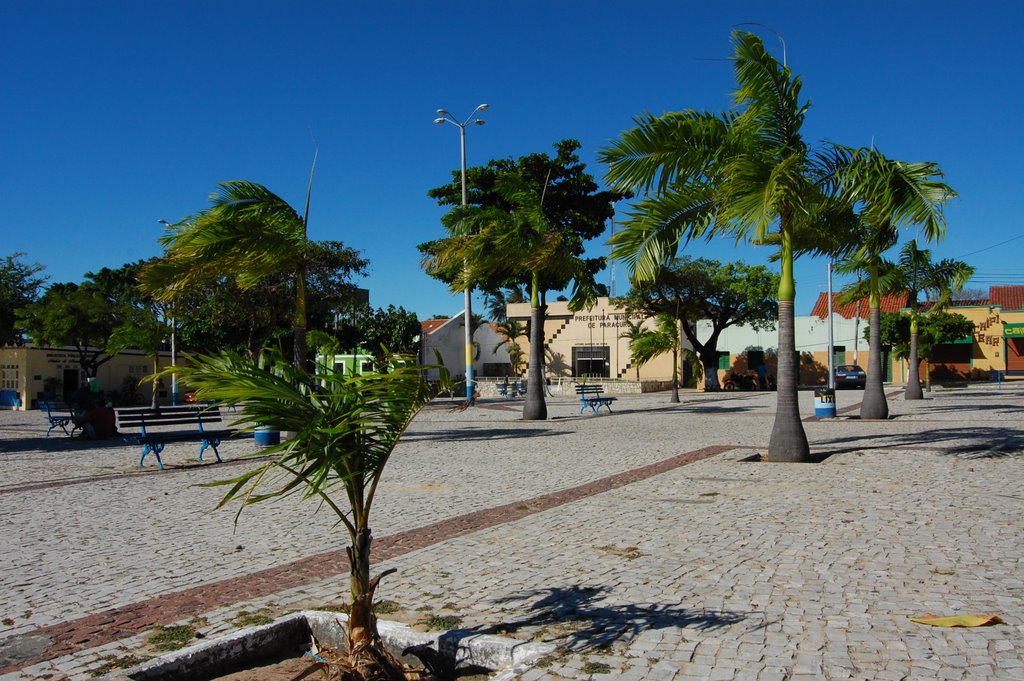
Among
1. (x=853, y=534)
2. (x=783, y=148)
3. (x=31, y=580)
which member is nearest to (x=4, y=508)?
(x=31, y=580)

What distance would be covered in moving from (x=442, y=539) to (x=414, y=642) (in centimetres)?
259

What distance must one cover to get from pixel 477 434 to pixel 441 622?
13.0 metres

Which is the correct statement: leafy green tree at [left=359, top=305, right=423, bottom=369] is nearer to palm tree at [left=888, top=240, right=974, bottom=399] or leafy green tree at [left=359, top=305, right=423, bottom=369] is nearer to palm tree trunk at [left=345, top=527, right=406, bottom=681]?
palm tree at [left=888, top=240, right=974, bottom=399]

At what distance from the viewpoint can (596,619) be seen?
459 cm

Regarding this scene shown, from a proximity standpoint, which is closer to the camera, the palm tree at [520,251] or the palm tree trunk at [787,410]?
the palm tree trunk at [787,410]

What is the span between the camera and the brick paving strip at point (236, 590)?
177 inches

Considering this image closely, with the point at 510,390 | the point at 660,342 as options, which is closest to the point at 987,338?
the point at 660,342

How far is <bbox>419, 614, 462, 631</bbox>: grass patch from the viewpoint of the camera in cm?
454

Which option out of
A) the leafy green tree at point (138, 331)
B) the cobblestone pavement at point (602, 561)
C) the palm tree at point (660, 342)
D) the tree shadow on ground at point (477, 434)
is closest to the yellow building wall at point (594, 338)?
the palm tree at point (660, 342)

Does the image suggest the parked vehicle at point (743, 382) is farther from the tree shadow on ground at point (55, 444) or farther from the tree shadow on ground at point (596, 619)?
the tree shadow on ground at point (596, 619)

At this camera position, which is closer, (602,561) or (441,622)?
(441,622)

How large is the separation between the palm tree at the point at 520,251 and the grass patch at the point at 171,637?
13.6 metres

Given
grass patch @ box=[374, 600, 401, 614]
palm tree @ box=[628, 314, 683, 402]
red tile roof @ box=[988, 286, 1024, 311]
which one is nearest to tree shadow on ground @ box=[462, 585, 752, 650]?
grass patch @ box=[374, 600, 401, 614]

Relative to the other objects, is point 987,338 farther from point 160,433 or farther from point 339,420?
point 339,420
